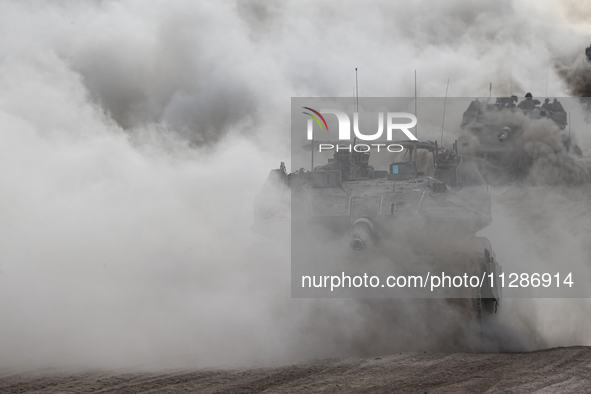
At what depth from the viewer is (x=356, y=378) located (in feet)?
24.1

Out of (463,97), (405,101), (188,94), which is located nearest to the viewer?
(188,94)

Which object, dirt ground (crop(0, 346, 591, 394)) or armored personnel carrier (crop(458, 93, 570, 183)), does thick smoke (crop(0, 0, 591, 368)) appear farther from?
armored personnel carrier (crop(458, 93, 570, 183))

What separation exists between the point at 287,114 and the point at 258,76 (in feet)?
9.06

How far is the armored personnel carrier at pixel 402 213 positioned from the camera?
941cm

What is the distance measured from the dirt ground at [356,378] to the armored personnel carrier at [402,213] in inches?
58.8

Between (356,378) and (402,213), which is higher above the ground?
(402,213)

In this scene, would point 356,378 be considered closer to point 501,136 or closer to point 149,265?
point 149,265

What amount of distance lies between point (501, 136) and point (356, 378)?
2011 cm

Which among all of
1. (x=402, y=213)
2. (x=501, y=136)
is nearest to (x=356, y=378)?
(x=402, y=213)

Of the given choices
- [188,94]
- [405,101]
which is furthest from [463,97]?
[188,94]

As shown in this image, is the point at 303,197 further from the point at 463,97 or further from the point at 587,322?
the point at 463,97

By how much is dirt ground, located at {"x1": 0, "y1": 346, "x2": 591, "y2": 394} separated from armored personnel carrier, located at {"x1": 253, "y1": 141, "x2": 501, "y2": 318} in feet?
4.90

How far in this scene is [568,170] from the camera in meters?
24.6

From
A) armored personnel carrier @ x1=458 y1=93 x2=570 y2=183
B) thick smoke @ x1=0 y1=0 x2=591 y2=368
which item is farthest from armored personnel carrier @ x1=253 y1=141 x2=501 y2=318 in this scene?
armored personnel carrier @ x1=458 y1=93 x2=570 y2=183
